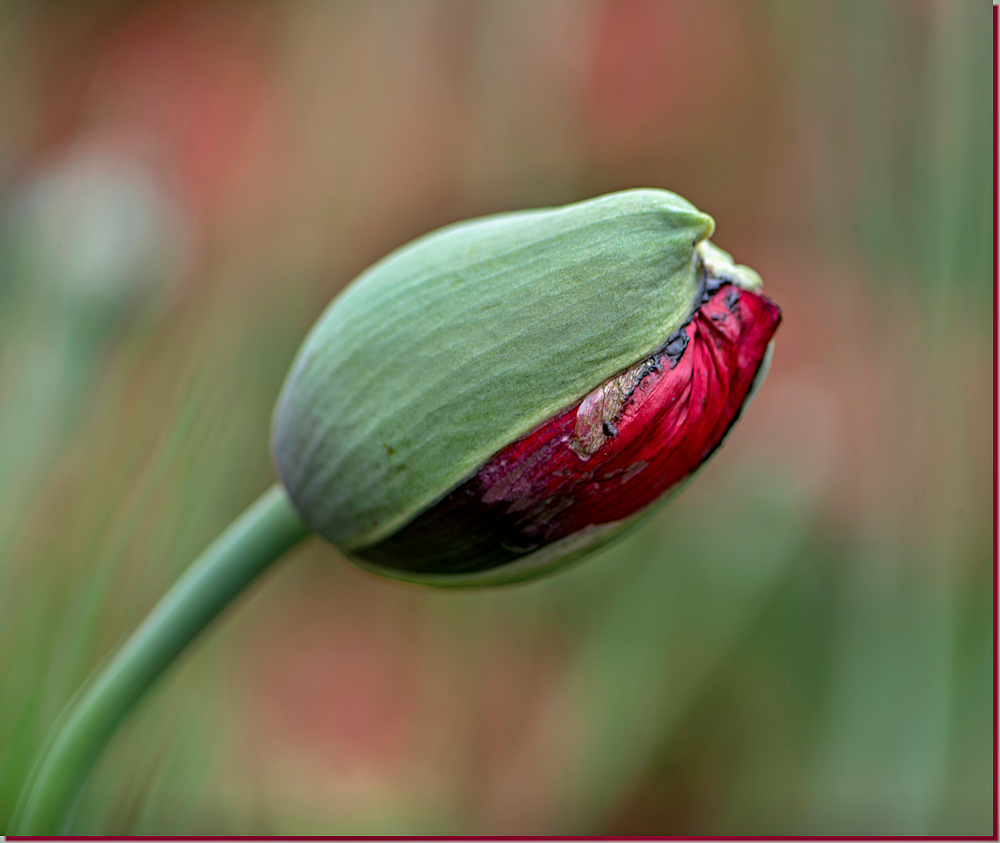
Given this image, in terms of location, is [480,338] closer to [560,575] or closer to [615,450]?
[615,450]

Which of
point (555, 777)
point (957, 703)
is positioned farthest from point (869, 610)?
point (555, 777)

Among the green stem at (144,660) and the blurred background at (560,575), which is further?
the blurred background at (560,575)

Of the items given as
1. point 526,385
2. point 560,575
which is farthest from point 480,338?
point 560,575

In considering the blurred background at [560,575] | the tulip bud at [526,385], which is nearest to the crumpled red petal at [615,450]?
the tulip bud at [526,385]

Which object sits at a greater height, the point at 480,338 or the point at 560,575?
the point at 480,338

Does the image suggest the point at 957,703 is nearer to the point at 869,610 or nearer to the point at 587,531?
the point at 869,610

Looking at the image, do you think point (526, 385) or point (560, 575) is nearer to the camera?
point (526, 385)

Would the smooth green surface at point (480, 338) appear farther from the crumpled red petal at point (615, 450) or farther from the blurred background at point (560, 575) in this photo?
the blurred background at point (560, 575)
